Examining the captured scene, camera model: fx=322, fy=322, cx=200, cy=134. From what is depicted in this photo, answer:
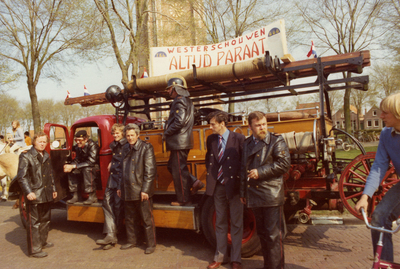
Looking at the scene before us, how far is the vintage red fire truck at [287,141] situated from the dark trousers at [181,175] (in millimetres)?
193

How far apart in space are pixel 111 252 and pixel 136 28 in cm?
1104

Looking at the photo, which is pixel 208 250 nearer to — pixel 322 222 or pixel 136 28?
pixel 322 222

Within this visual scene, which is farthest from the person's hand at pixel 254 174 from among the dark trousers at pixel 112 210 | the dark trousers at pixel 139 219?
the dark trousers at pixel 112 210

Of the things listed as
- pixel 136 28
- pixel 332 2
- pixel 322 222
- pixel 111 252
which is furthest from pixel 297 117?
pixel 332 2

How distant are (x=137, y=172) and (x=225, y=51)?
254cm

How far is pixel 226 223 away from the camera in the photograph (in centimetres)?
418

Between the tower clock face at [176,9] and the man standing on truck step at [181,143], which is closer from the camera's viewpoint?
the man standing on truck step at [181,143]

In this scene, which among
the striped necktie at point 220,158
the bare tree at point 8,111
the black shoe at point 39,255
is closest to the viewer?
the striped necktie at point 220,158

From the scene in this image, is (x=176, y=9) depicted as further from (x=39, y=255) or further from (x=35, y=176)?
(x=39, y=255)

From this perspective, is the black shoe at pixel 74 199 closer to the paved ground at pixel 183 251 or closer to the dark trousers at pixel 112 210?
the paved ground at pixel 183 251

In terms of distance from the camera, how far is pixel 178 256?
4.55 meters

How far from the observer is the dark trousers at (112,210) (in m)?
5.10

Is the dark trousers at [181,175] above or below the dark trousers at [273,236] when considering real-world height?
above

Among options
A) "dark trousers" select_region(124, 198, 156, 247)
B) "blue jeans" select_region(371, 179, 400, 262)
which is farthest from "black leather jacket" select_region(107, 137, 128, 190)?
"blue jeans" select_region(371, 179, 400, 262)
